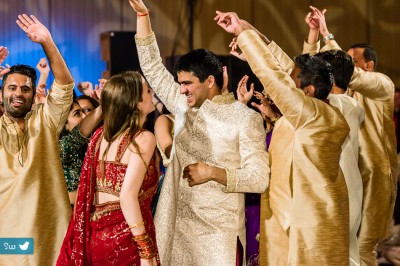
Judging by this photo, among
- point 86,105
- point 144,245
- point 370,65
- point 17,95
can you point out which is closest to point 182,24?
point 370,65

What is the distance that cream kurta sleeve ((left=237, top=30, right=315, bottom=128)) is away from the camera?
123 inches

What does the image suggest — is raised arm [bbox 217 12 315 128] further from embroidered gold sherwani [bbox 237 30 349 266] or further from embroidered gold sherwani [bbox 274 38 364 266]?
embroidered gold sherwani [bbox 274 38 364 266]

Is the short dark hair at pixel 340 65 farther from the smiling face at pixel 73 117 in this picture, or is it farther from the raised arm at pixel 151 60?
the smiling face at pixel 73 117

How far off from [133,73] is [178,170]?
0.56 metres

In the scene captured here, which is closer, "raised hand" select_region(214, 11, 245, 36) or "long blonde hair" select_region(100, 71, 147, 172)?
"long blonde hair" select_region(100, 71, 147, 172)

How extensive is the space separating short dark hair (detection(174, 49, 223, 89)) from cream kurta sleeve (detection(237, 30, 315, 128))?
266mm

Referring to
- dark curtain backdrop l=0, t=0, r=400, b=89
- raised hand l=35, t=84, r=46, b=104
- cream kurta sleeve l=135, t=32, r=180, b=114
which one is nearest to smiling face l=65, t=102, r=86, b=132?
raised hand l=35, t=84, r=46, b=104

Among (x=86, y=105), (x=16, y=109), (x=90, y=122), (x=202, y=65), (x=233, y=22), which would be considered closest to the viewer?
(x=233, y=22)

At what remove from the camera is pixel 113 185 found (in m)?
3.10

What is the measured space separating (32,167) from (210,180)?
97 centimetres

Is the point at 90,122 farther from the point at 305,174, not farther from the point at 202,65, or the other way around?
the point at 305,174

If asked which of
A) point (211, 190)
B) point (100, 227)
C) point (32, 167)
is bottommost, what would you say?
point (100, 227)

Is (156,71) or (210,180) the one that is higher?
(156,71)

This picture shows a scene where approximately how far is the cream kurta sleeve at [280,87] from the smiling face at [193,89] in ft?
1.04
